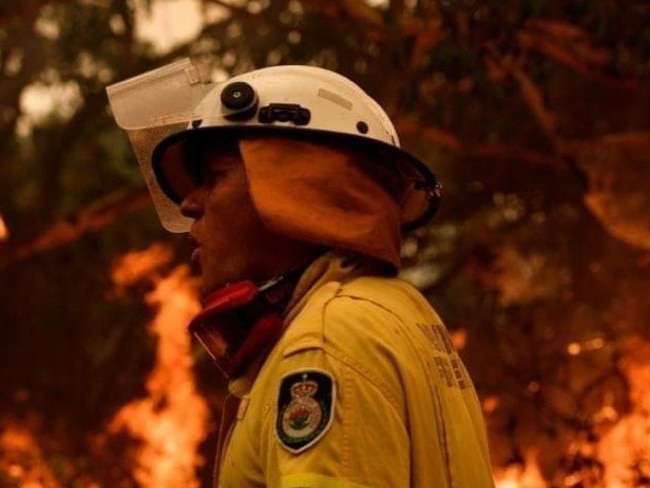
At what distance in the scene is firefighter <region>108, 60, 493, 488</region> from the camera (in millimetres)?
2721

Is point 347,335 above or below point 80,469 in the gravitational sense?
above

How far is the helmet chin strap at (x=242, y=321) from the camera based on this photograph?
3.04 m

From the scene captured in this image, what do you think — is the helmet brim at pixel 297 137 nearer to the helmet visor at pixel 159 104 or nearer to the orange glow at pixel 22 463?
the helmet visor at pixel 159 104

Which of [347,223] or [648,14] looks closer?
[347,223]

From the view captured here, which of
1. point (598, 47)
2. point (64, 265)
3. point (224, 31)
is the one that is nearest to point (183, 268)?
point (224, 31)

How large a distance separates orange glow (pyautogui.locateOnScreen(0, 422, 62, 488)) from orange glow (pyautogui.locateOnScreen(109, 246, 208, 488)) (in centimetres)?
74

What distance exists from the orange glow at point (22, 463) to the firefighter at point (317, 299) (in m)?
7.45

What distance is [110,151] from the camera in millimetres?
15633

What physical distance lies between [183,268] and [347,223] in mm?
11138

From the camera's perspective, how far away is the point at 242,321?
3.12m

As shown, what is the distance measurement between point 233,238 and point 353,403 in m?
0.58

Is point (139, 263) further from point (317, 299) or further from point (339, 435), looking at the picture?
point (339, 435)

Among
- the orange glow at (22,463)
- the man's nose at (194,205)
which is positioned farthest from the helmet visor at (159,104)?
the orange glow at (22,463)

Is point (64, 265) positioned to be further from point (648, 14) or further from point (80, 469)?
point (648, 14)
